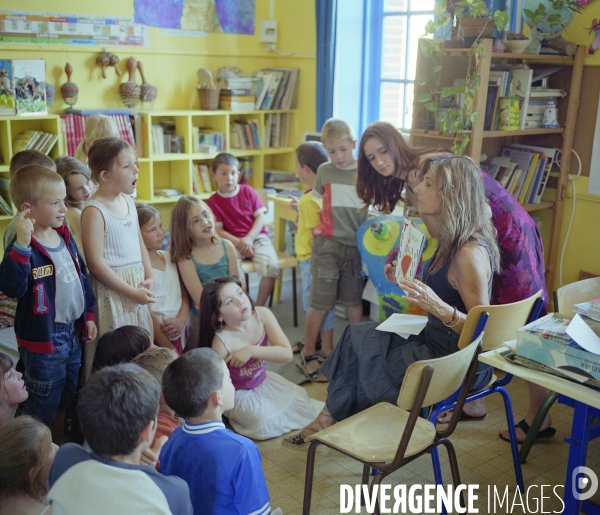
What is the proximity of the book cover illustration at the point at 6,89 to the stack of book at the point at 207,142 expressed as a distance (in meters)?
1.31

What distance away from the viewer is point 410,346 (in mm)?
2432

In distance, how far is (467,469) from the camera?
266cm

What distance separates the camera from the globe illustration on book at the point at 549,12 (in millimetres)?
3535

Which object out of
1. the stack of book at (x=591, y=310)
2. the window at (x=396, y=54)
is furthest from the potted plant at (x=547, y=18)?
the stack of book at (x=591, y=310)

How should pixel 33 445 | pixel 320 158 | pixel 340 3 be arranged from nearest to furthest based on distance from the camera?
1. pixel 33 445
2. pixel 320 158
3. pixel 340 3

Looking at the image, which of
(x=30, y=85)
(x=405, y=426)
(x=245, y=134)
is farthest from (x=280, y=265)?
(x=405, y=426)

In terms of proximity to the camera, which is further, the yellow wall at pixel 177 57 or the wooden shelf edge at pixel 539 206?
the yellow wall at pixel 177 57

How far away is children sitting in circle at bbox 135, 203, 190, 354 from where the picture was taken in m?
3.17

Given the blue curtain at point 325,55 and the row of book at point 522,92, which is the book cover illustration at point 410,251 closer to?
the row of book at point 522,92

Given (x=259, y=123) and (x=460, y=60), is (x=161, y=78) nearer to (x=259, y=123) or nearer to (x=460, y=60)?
(x=259, y=123)

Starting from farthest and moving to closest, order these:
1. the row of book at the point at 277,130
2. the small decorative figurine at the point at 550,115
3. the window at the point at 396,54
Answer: the row of book at the point at 277,130
the window at the point at 396,54
the small decorative figurine at the point at 550,115

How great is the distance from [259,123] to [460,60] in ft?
6.91

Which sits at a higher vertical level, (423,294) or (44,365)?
(423,294)

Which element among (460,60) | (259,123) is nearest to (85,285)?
(460,60)
